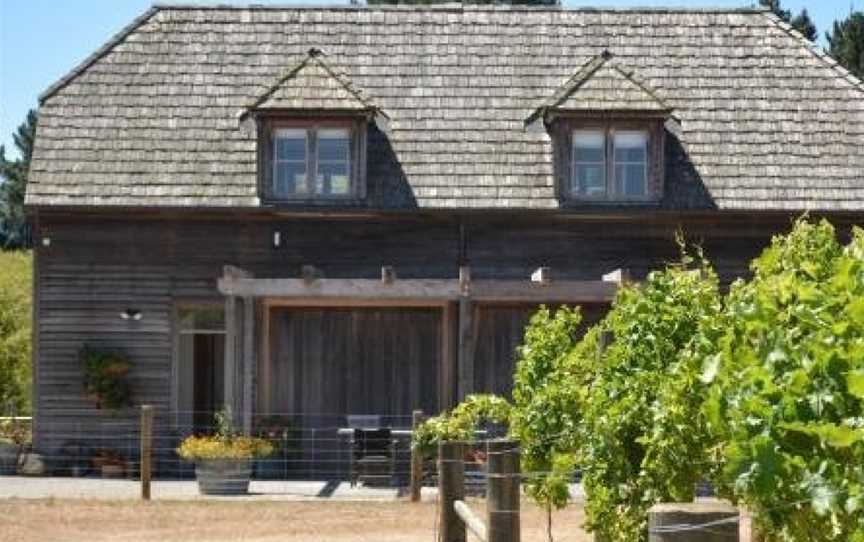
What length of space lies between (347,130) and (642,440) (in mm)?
16517

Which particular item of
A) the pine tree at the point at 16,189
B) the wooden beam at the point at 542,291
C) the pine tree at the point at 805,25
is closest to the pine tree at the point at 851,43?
the pine tree at the point at 805,25

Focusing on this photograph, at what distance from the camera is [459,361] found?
77.3ft

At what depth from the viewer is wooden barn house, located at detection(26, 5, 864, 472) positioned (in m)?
25.0

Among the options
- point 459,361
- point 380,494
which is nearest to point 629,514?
point 380,494

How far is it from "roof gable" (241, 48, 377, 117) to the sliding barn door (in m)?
2.95

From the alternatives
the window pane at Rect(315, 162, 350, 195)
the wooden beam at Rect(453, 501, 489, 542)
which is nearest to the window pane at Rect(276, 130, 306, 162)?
the window pane at Rect(315, 162, 350, 195)

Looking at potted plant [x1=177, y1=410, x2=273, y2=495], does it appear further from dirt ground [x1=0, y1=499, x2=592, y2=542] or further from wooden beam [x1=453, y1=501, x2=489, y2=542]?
wooden beam [x1=453, y1=501, x2=489, y2=542]

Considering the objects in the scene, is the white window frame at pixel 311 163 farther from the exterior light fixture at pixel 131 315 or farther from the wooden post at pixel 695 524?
the wooden post at pixel 695 524

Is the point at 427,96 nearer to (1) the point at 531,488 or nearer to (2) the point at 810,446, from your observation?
(1) the point at 531,488

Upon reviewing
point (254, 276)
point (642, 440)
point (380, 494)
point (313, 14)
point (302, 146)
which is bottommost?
point (380, 494)

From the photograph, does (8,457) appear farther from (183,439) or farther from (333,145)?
(333,145)

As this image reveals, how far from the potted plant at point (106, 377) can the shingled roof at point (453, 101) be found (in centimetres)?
229

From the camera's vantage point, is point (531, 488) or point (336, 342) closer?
point (531, 488)

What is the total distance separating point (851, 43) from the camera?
161 ft
